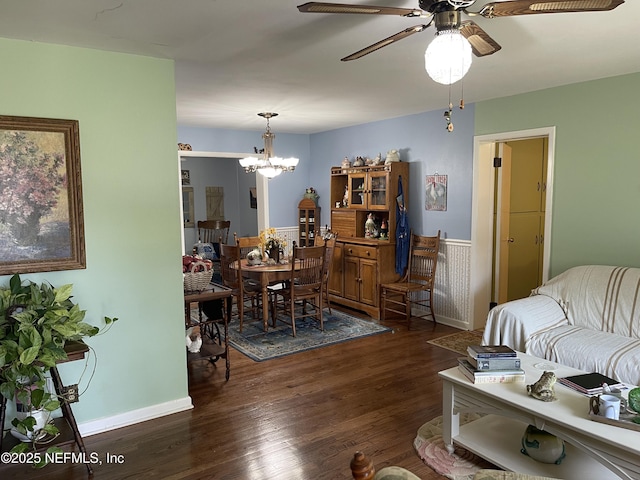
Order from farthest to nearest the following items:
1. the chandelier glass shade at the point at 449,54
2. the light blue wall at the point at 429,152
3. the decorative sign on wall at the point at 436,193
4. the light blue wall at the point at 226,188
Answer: the light blue wall at the point at 226,188 < the decorative sign on wall at the point at 436,193 < the light blue wall at the point at 429,152 < the chandelier glass shade at the point at 449,54

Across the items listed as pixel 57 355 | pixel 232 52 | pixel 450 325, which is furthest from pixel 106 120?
pixel 450 325

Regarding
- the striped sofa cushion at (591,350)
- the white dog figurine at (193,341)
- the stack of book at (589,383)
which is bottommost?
the white dog figurine at (193,341)

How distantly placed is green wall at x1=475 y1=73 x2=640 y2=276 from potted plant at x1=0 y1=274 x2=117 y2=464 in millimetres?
3721

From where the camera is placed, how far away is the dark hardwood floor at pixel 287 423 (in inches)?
99.1

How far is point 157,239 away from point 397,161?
3.23 meters

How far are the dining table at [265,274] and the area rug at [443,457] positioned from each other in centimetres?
239

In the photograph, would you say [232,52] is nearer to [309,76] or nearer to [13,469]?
[309,76]

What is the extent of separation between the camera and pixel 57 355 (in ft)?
7.60

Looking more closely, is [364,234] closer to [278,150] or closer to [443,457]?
[278,150]

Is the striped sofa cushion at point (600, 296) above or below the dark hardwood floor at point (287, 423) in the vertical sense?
above

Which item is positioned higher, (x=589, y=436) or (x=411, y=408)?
(x=589, y=436)

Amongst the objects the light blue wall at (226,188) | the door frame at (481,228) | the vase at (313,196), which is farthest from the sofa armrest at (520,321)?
the light blue wall at (226,188)

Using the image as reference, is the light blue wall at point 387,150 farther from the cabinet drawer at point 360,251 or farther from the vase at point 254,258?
the vase at point 254,258

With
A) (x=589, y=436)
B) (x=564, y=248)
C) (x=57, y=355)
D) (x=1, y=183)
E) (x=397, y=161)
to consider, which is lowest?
(x=589, y=436)
